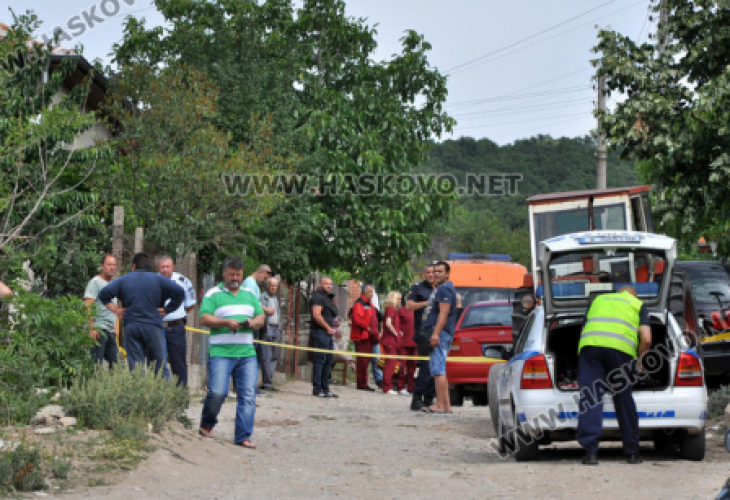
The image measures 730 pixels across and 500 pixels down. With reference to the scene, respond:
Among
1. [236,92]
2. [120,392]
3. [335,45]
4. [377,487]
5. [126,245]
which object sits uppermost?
[335,45]

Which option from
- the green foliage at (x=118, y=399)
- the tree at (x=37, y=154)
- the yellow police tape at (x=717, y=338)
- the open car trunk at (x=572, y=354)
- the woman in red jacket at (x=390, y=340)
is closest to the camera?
the green foliage at (x=118, y=399)

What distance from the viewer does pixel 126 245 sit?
17438mm

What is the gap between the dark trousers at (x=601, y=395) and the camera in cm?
980

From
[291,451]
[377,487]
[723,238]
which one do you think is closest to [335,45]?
[723,238]

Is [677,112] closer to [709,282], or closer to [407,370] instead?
[709,282]

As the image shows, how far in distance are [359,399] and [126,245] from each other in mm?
4888

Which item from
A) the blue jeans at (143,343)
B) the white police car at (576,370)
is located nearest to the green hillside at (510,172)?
the blue jeans at (143,343)

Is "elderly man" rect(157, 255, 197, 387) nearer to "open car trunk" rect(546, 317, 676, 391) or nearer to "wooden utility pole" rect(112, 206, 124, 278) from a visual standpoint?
"wooden utility pole" rect(112, 206, 124, 278)

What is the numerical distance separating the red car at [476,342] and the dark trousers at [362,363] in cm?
454

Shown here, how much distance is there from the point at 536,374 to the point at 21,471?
452 cm

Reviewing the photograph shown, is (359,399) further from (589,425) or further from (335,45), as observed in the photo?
(335,45)

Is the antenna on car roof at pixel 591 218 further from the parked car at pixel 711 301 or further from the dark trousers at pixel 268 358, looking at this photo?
the dark trousers at pixel 268 358

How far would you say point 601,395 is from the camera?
9.94 m

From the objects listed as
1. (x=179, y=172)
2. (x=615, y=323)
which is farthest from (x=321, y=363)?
(x=615, y=323)
